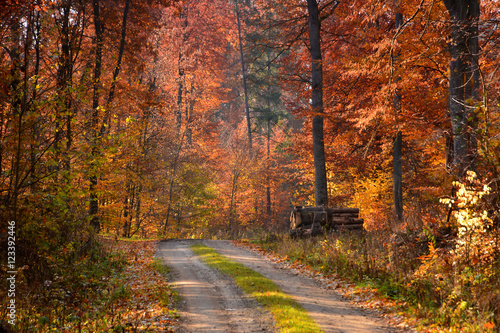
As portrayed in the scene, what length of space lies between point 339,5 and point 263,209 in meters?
19.1

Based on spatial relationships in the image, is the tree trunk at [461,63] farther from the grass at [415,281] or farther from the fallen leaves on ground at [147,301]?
the fallen leaves on ground at [147,301]

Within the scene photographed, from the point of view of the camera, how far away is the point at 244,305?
289 inches

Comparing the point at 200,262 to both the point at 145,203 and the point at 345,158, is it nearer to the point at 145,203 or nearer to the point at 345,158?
the point at 345,158

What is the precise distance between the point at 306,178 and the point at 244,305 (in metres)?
14.0

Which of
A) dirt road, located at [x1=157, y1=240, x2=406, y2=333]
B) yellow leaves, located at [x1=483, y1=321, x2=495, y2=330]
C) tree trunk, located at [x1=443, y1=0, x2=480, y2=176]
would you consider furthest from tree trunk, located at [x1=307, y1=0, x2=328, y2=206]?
yellow leaves, located at [x1=483, y1=321, x2=495, y2=330]

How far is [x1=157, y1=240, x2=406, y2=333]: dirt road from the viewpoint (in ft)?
20.2

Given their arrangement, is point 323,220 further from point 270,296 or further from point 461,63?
point 461,63

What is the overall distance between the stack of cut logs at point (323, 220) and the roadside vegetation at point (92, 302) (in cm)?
630

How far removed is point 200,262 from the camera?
39.4 ft

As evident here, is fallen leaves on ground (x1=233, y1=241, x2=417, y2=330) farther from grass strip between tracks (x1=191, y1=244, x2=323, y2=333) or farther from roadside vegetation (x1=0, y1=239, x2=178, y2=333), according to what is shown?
roadside vegetation (x1=0, y1=239, x2=178, y2=333)

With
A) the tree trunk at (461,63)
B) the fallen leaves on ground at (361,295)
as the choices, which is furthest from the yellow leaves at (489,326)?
the tree trunk at (461,63)

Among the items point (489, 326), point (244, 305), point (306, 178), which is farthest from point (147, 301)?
point (306, 178)

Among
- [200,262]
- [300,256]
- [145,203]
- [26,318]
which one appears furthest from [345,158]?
[26,318]

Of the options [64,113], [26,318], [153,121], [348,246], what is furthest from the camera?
[153,121]
